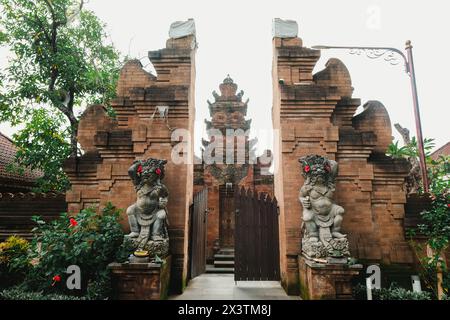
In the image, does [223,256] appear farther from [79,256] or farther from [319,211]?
[79,256]

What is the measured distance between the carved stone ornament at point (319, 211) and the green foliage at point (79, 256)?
3.29m

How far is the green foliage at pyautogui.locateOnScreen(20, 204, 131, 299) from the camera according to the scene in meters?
4.66

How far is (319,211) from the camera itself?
5137 mm

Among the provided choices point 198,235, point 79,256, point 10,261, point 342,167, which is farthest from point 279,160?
point 10,261

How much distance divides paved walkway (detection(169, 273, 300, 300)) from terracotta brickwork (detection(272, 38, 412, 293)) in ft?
1.11

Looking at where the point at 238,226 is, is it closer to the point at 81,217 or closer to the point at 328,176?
the point at 328,176

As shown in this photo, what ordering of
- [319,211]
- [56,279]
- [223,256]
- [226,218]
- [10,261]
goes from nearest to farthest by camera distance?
[56,279] < [319,211] < [10,261] < [223,256] < [226,218]

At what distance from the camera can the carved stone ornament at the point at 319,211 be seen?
4.95m

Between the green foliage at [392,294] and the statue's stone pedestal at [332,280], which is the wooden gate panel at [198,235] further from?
the green foliage at [392,294]

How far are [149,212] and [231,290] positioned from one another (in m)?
2.40

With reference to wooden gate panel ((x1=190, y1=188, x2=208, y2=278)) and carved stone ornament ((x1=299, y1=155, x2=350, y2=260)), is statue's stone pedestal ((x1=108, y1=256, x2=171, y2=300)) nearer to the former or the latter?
wooden gate panel ((x1=190, y1=188, x2=208, y2=278))

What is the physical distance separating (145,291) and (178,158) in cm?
265

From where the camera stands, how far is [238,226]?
6.43 metres

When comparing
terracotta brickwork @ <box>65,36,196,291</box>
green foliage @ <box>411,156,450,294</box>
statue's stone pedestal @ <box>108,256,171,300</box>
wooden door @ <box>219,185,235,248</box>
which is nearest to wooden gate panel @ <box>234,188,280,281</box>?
terracotta brickwork @ <box>65,36,196,291</box>
